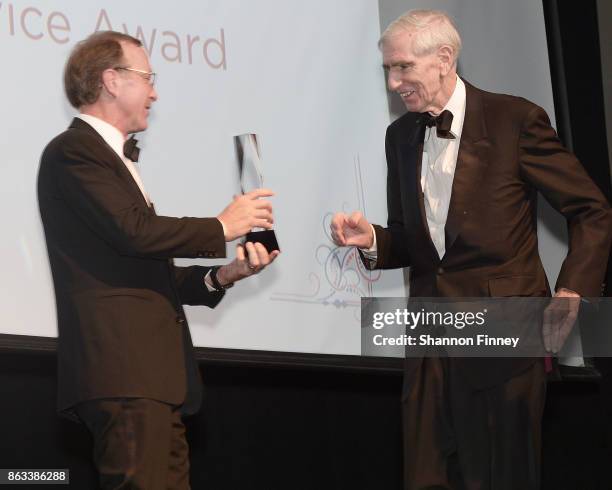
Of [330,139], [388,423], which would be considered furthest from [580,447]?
[330,139]

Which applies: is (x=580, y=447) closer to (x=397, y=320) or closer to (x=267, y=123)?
(x=397, y=320)

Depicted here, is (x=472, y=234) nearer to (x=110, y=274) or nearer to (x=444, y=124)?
(x=444, y=124)

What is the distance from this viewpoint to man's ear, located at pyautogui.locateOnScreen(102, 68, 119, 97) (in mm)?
2885

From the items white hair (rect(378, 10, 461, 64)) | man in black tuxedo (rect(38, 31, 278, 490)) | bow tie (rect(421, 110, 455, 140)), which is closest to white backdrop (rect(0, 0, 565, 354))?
man in black tuxedo (rect(38, 31, 278, 490))

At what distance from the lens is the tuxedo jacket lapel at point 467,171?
3121 millimetres

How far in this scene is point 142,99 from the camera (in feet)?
9.57

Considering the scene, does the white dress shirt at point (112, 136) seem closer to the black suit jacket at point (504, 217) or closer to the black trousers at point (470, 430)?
the black suit jacket at point (504, 217)

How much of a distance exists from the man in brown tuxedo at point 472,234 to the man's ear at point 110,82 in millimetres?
767

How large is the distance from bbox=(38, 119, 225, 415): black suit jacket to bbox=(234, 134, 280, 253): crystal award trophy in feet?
0.56

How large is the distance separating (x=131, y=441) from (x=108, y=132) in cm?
83

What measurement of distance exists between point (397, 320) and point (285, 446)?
98 cm

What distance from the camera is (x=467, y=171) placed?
315cm

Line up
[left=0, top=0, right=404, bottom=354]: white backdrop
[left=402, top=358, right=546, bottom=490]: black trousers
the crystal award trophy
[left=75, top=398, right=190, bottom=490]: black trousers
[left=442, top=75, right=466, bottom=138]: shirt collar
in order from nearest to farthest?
[left=75, top=398, right=190, bottom=490]: black trousers < the crystal award trophy < [left=402, top=358, right=546, bottom=490]: black trousers < [left=442, top=75, right=466, bottom=138]: shirt collar < [left=0, top=0, right=404, bottom=354]: white backdrop
